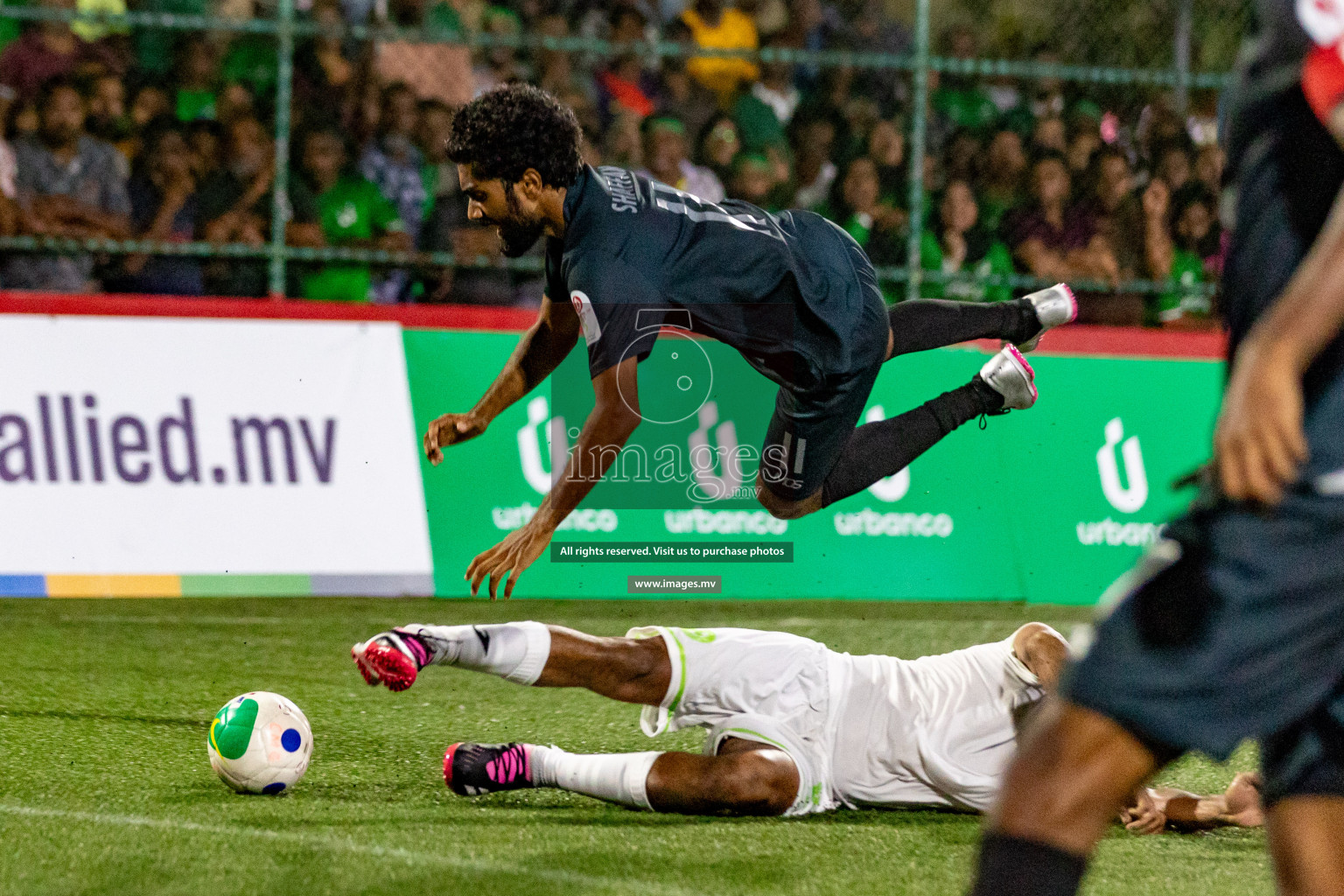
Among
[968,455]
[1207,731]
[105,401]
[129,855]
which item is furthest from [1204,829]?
[105,401]

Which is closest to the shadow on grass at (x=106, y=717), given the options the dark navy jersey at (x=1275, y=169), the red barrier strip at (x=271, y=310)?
the red barrier strip at (x=271, y=310)

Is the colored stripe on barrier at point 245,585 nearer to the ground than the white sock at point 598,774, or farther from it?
nearer to the ground

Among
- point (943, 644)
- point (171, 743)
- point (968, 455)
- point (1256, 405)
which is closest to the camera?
point (1256, 405)

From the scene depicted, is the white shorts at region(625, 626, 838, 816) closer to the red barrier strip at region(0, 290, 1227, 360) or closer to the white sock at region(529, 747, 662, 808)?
the white sock at region(529, 747, 662, 808)

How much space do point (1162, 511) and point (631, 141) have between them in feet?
12.4

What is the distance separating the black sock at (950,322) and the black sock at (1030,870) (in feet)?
11.9

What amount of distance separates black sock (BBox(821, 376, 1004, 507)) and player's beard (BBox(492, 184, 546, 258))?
148 cm

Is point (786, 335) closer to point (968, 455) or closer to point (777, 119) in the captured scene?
point (968, 455)

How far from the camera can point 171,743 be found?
4.80 meters

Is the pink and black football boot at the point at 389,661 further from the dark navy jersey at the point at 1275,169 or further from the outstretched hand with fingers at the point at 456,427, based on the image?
the dark navy jersey at the point at 1275,169

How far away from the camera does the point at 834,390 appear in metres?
5.30

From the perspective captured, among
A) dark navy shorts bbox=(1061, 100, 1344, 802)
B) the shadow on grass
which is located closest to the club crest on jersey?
the shadow on grass

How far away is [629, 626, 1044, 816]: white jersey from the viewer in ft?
13.9

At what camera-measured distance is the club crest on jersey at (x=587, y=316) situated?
450cm
